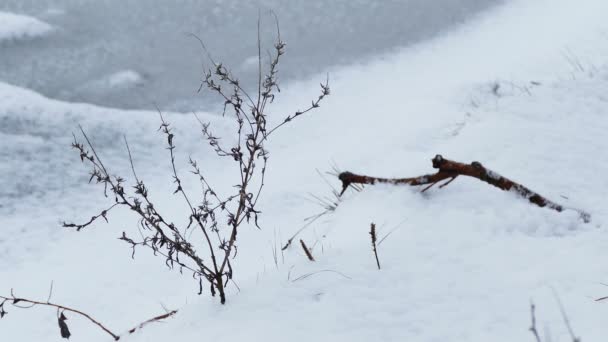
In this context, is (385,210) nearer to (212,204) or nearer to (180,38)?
(212,204)

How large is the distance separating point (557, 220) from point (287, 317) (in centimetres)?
105

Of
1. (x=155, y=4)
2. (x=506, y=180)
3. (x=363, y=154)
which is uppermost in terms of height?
(x=155, y=4)

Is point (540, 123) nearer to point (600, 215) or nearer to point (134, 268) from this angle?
point (600, 215)

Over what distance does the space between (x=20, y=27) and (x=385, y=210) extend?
5274mm

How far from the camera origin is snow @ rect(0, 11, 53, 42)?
227 inches

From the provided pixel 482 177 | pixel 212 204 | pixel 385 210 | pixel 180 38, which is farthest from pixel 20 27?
pixel 482 177

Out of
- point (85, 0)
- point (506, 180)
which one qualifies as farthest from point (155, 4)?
point (506, 180)

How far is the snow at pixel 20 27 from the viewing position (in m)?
5.77

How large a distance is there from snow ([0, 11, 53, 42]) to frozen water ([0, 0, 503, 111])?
0.46ft

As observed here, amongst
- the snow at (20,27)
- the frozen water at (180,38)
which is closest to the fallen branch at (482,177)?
the frozen water at (180,38)

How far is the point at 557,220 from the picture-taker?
194 cm

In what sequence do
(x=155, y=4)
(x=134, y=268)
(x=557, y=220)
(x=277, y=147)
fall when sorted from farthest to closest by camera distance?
(x=155, y=4) → (x=277, y=147) → (x=134, y=268) → (x=557, y=220)

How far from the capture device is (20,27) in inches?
231

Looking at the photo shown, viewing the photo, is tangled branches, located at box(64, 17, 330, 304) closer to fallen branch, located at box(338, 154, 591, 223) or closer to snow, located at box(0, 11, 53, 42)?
fallen branch, located at box(338, 154, 591, 223)
